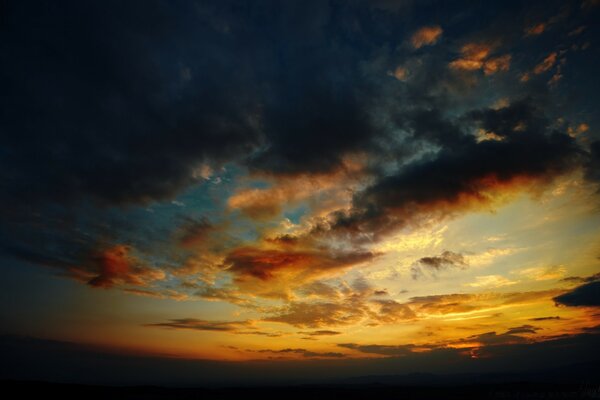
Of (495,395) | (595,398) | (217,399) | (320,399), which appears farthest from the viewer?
(495,395)

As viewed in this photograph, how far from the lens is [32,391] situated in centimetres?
7975

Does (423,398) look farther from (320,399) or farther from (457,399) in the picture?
(320,399)

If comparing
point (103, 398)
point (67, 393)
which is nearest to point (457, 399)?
point (103, 398)

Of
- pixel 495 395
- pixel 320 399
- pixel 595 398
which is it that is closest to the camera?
pixel 595 398

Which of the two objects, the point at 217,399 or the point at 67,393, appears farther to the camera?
the point at 217,399

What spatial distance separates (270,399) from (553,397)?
92364mm

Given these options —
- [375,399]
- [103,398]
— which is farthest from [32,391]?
[375,399]

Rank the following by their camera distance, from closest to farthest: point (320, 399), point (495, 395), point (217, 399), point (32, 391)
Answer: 1. point (32, 391)
2. point (217, 399)
3. point (320, 399)
4. point (495, 395)

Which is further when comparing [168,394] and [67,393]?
[168,394]

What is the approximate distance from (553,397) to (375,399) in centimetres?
5687

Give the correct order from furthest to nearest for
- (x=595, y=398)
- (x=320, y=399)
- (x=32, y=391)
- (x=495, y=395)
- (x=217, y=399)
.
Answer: (x=495, y=395) → (x=320, y=399) → (x=217, y=399) → (x=595, y=398) → (x=32, y=391)

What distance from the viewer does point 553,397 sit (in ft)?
313

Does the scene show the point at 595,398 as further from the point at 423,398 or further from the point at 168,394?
the point at 168,394

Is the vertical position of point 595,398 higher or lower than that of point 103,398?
higher
